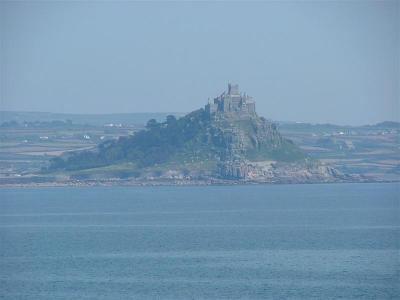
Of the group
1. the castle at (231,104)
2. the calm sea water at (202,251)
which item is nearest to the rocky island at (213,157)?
the castle at (231,104)

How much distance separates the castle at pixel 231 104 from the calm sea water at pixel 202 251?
62.9 metres

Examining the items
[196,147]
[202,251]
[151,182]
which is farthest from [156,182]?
[202,251]

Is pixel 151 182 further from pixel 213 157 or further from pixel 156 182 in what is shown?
pixel 213 157

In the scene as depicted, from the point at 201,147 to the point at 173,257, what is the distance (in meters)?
121

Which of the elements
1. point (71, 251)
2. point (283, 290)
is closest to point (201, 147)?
point (71, 251)

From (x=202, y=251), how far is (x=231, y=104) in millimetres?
121442

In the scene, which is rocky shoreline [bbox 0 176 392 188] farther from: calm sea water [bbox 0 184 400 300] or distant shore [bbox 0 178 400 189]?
calm sea water [bbox 0 184 400 300]

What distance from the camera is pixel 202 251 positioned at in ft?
230

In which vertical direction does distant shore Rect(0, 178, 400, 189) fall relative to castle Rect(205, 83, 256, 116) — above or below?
below

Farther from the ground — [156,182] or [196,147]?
[196,147]

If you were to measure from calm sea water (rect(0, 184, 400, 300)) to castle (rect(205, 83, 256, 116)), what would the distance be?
6295 centimetres

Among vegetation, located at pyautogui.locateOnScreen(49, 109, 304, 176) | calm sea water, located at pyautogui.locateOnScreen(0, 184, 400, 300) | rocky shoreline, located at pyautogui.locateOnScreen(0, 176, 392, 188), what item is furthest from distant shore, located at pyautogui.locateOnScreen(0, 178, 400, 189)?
calm sea water, located at pyautogui.locateOnScreen(0, 184, 400, 300)

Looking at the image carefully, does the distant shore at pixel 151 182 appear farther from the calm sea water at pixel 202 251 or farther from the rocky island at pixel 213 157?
the calm sea water at pixel 202 251

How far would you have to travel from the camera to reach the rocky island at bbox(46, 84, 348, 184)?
599 ft
